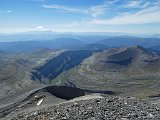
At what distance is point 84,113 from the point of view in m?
34.5

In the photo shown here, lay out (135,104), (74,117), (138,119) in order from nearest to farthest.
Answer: (138,119)
(74,117)
(135,104)

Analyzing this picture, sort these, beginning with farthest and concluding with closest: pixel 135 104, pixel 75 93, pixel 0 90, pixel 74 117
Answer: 1. pixel 0 90
2. pixel 75 93
3. pixel 135 104
4. pixel 74 117

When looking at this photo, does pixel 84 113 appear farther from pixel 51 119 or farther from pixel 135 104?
pixel 135 104

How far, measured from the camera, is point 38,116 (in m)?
38.8

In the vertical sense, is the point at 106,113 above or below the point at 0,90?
above

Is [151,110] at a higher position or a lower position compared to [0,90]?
higher

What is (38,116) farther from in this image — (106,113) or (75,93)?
(75,93)

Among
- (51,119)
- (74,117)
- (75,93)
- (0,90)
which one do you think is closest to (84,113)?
(74,117)

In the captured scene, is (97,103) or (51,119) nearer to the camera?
(51,119)

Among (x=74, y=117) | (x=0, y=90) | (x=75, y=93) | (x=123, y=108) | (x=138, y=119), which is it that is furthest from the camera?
(x=0, y=90)

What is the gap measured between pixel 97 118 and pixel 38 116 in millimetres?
9688

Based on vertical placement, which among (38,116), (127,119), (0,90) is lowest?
(0,90)

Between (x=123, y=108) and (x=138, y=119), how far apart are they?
4.57 m

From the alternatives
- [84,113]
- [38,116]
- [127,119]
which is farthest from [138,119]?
[38,116]
